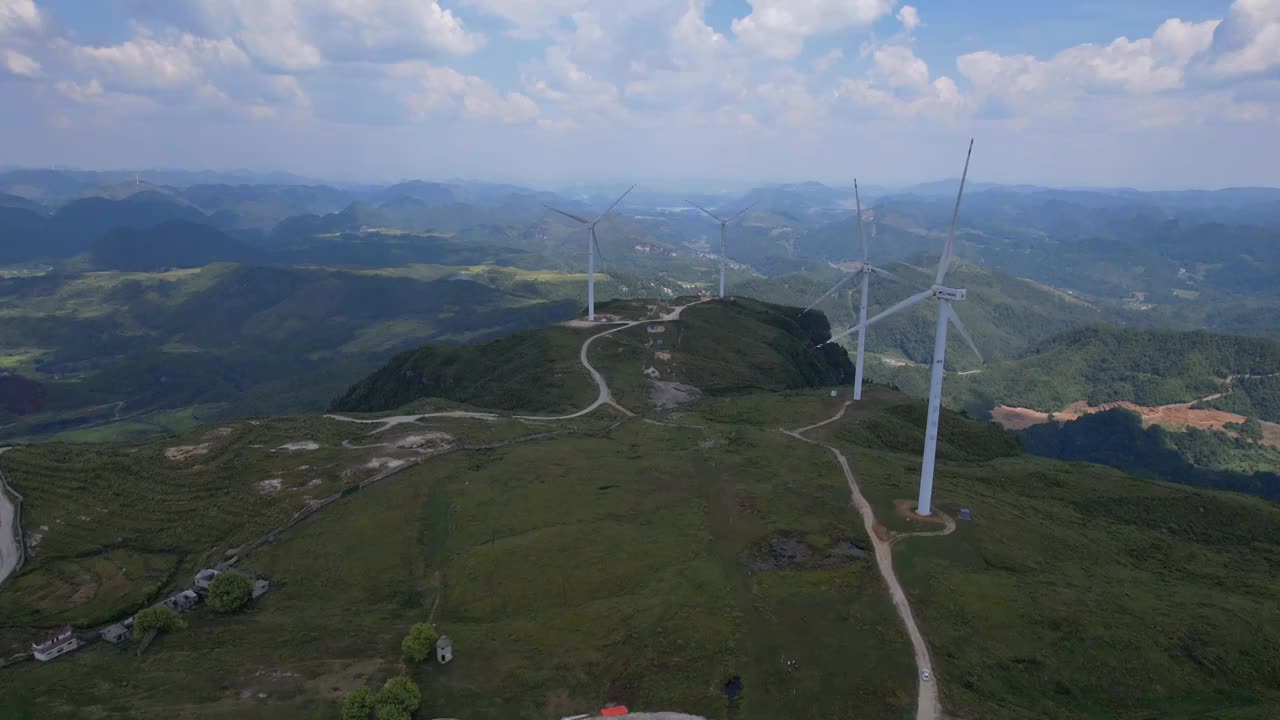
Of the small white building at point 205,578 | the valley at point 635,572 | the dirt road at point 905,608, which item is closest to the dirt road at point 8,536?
the valley at point 635,572

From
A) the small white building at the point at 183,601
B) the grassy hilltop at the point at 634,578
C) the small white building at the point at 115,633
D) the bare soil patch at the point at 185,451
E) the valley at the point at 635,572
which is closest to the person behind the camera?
the grassy hilltop at the point at 634,578

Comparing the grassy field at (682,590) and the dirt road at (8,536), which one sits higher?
the grassy field at (682,590)

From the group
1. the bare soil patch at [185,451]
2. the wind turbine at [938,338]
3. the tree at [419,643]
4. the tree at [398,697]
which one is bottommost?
the bare soil patch at [185,451]

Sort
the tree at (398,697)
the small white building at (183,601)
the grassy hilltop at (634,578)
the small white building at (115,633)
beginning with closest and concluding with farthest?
1. the tree at (398,697)
2. the grassy hilltop at (634,578)
3. the small white building at (115,633)
4. the small white building at (183,601)

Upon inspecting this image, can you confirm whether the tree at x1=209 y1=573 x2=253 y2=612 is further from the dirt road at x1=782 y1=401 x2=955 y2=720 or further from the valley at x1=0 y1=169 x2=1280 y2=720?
the dirt road at x1=782 y1=401 x2=955 y2=720

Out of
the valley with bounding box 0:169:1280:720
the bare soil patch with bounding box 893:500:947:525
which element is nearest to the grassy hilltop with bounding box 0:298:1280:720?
the valley with bounding box 0:169:1280:720

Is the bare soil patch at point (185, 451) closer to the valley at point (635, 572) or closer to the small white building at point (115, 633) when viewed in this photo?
the valley at point (635, 572)
